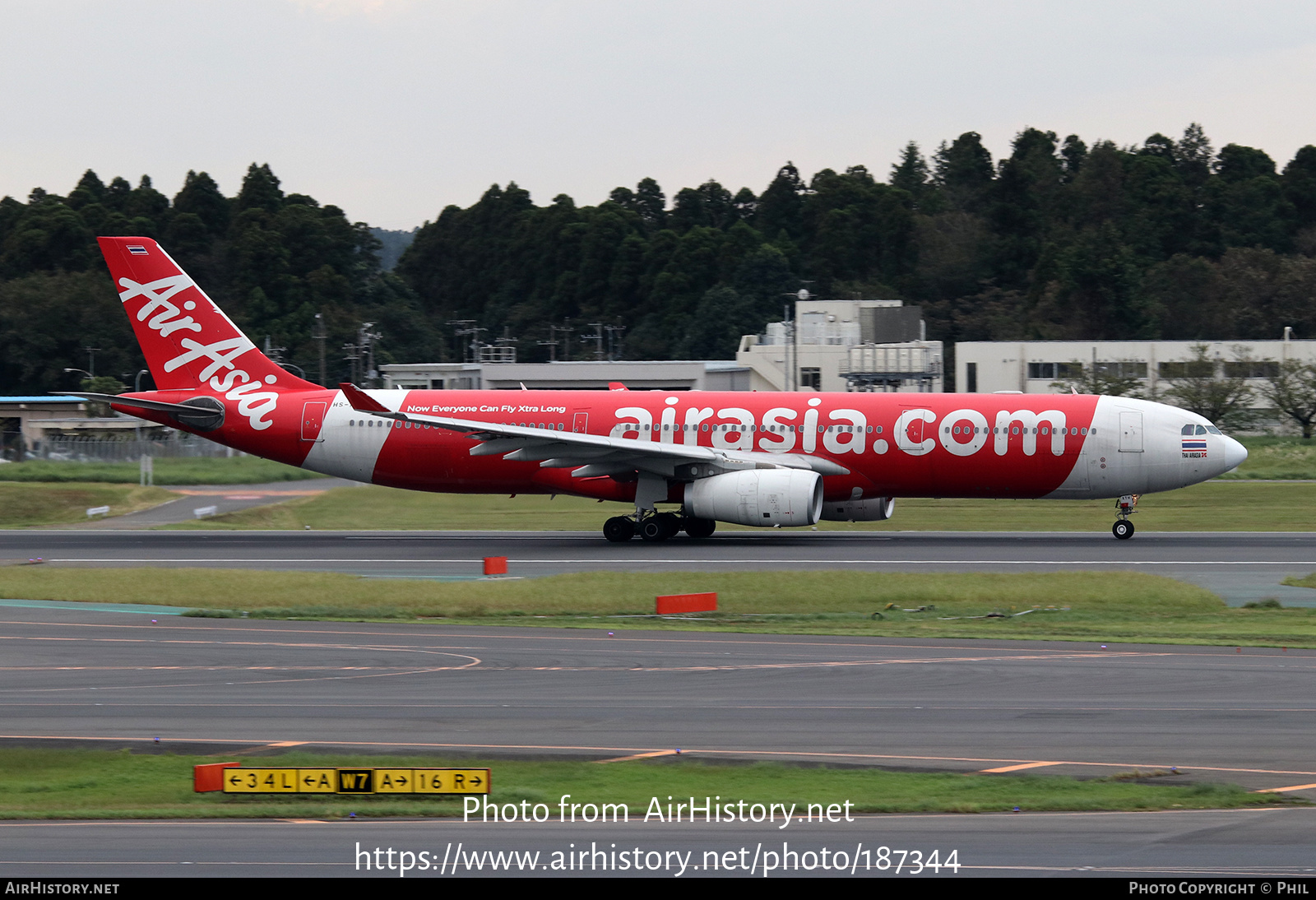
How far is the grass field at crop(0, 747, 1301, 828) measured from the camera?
13422 mm

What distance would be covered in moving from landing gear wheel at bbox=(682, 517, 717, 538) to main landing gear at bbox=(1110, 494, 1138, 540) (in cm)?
1077

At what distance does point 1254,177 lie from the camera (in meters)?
139

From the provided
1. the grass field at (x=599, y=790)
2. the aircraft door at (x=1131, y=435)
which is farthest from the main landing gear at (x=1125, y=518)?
the grass field at (x=599, y=790)

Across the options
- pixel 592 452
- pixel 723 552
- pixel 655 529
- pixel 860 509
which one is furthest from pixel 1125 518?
pixel 592 452

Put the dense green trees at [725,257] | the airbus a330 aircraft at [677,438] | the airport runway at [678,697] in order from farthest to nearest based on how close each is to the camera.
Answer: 1. the dense green trees at [725,257]
2. the airbus a330 aircraft at [677,438]
3. the airport runway at [678,697]

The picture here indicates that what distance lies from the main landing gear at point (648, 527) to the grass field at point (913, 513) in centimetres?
443

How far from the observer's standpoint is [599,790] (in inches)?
562

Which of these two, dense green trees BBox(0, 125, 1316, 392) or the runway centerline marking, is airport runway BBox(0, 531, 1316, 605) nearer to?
the runway centerline marking

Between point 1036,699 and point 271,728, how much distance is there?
9636 mm

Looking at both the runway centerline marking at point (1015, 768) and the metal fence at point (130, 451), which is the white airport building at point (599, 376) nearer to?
the metal fence at point (130, 451)

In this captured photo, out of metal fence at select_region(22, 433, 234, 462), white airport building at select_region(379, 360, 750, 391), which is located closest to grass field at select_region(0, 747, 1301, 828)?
metal fence at select_region(22, 433, 234, 462)

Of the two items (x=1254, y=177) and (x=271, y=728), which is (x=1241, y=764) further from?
(x=1254, y=177)

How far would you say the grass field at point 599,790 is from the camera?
44.0ft

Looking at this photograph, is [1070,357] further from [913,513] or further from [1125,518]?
[1125,518]
